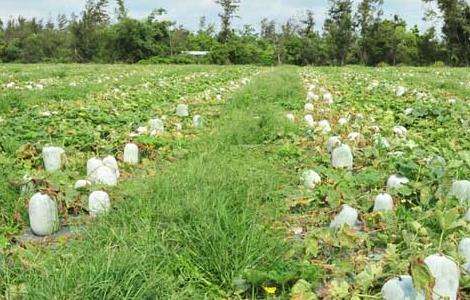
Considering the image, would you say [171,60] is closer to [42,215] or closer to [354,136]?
[354,136]

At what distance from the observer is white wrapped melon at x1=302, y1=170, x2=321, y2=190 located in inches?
169

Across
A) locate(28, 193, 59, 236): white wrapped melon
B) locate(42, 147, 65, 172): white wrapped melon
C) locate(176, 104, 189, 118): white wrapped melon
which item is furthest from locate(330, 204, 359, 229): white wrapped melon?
locate(176, 104, 189, 118): white wrapped melon

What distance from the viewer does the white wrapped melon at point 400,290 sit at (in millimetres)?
2383

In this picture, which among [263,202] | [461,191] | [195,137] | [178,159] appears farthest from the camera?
[195,137]

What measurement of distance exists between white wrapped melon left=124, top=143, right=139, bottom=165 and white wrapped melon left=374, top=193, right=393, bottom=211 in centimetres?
263

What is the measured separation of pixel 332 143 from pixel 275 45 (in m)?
58.9

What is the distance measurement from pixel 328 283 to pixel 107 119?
16.2 ft

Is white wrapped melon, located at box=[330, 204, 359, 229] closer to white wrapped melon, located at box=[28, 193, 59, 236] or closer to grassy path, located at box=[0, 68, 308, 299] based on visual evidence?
grassy path, located at box=[0, 68, 308, 299]

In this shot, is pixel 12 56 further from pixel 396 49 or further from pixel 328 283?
pixel 328 283

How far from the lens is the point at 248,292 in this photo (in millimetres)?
2773

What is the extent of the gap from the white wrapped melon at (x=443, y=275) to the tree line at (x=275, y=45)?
43573 mm

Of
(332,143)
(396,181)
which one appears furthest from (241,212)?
(332,143)

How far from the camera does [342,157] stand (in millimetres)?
4789

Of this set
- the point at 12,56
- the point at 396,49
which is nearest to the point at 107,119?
the point at 396,49
